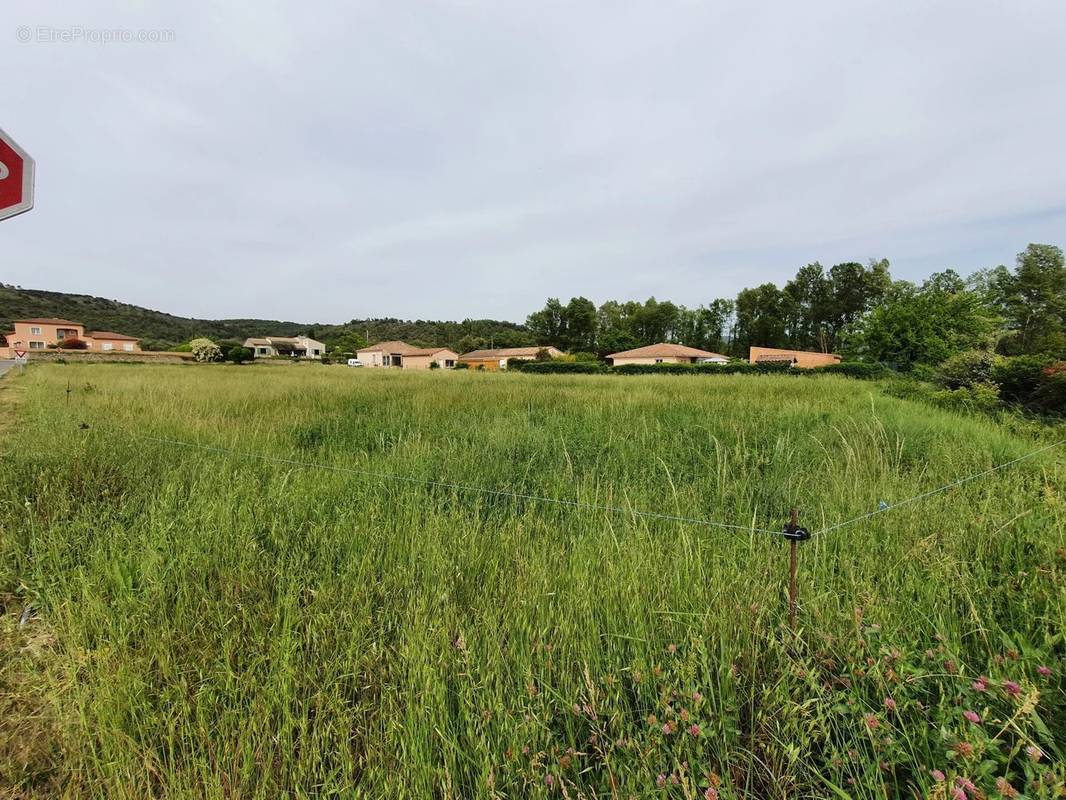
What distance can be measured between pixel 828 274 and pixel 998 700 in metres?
69.7

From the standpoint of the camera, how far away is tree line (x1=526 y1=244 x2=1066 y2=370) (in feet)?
93.2

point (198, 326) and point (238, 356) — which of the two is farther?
point (198, 326)

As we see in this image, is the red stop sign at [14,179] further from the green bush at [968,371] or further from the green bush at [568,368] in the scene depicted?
the green bush at [568,368]

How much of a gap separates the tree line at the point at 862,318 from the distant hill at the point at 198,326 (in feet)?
53.3

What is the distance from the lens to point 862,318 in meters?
38.2

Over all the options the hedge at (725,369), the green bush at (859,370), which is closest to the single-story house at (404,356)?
the hedge at (725,369)

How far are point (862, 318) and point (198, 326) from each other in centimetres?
11311

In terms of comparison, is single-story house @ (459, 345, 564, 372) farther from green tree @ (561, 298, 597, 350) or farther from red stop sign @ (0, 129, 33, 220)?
red stop sign @ (0, 129, 33, 220)

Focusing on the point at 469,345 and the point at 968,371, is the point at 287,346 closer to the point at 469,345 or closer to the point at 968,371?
the point at 469,345

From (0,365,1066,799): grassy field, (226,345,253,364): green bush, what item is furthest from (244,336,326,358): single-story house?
(0,365,1066,799): grassy field

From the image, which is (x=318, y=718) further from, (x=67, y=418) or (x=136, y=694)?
(x=67, y=418)

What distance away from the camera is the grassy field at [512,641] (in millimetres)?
1246

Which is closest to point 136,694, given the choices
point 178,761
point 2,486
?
point 178,761

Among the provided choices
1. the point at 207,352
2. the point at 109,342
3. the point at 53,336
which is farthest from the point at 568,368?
the point at 53,336
